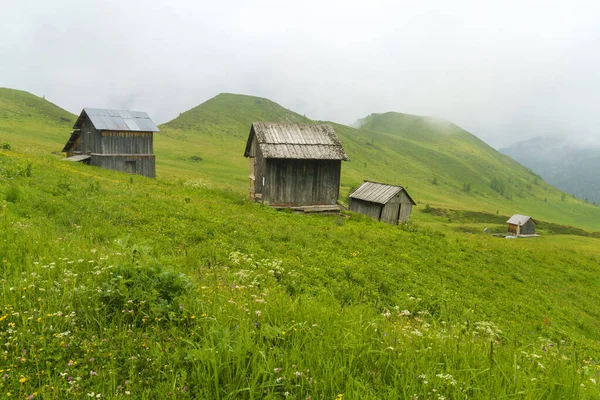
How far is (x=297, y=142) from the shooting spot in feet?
83.4

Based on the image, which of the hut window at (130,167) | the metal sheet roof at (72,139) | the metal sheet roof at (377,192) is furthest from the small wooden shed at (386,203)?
the metal sheet roof at (72,139)

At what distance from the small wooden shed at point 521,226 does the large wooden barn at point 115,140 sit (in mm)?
71921

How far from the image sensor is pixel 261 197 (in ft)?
82.5

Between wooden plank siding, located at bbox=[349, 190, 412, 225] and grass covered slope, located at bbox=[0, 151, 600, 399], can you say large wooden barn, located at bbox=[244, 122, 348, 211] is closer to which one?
wooden plank siding, located at bbox=[349, 190, 412, 225]

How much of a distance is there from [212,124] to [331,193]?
12677 centimetres

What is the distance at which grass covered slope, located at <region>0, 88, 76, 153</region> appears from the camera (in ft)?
233

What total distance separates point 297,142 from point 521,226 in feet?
220

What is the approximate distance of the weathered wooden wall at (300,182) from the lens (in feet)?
82.0

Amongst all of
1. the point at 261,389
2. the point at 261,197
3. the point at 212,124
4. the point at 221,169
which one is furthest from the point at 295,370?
the point at 212,124

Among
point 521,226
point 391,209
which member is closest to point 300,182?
point 391,209

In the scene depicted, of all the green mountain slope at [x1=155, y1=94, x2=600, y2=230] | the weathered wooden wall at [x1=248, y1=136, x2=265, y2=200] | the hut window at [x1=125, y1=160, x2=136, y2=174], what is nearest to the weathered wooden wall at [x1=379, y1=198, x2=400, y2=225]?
the weathered wooden wall at [x1=248, y1=136, x2=265, y2=200]

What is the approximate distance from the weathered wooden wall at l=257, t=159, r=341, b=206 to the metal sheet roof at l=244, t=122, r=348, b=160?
872 mm

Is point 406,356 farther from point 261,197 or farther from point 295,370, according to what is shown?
point 261,197

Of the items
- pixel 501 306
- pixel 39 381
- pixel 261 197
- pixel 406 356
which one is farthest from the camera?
pixel 261 197
